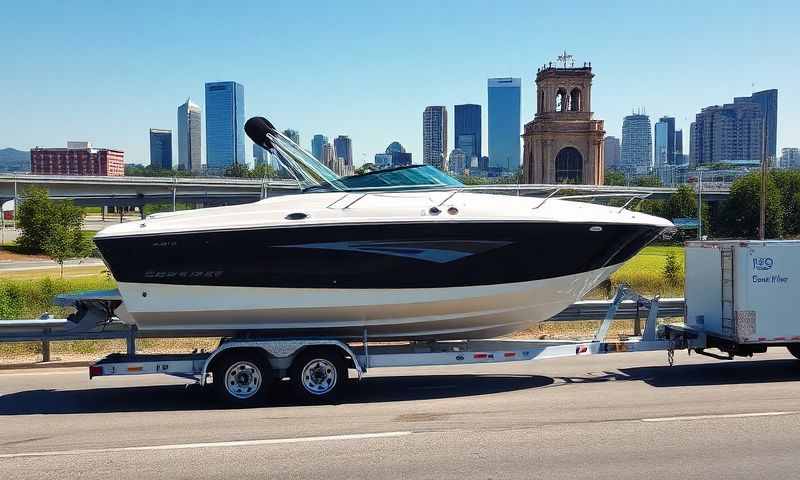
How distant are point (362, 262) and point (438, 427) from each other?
2362 mm

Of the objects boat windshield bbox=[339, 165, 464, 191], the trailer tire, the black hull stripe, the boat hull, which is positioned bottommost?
the trailer tire

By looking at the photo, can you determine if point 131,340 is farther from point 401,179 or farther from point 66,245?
point 66,245

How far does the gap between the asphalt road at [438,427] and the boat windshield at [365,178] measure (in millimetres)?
2831

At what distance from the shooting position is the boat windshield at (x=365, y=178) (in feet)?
32.5

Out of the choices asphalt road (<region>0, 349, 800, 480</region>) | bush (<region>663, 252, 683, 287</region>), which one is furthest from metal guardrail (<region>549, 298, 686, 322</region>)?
bush (<region>663, 252, 683, 287</region>)

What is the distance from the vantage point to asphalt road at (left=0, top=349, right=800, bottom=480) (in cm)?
Answer: 626

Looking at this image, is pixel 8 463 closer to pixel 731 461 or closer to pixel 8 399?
pixel 8 399

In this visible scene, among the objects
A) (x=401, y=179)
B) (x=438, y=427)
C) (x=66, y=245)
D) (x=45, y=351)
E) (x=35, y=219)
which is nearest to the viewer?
(x=438, y=427)

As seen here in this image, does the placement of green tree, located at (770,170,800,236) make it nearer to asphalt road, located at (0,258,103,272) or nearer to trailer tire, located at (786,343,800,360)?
asphalt road, located at (0,258,103,272)

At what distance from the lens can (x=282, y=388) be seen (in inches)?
377

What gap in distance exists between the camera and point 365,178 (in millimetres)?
10008

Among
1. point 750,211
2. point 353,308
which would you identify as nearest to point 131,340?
point 353,308

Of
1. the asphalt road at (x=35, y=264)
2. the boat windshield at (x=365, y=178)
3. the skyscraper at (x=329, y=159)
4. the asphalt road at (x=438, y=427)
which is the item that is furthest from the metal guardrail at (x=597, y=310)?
the asphalt road at (x=35, y=264)

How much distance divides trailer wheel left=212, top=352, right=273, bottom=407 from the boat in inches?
21.9
